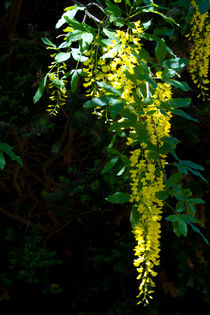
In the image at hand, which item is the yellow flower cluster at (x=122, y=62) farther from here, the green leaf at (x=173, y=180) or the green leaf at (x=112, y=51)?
the green leaf at (x=173, y=180)

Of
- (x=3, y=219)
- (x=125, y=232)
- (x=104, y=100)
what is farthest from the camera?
(x=3, y=219)

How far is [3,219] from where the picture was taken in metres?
3.70

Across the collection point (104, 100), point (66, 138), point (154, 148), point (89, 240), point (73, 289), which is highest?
point (104, 100)

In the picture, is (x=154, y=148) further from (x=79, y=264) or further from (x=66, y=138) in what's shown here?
(x=79, y=264)

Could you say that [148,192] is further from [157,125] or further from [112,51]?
[112,51]

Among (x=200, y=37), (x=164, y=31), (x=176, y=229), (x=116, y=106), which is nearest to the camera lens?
(x=116, y=106)

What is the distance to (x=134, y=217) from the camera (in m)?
1.39

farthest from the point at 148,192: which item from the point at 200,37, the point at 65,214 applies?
the point at 65,214

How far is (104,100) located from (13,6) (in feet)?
9.40

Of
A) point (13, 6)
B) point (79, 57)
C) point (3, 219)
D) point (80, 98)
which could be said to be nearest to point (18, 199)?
point (3, 219)

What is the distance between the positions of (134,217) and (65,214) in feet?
6.31

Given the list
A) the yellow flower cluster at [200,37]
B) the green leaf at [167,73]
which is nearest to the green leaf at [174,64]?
the green leaf at [167,73]

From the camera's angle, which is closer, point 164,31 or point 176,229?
point 176,229

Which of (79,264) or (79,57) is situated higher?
(79,57)
